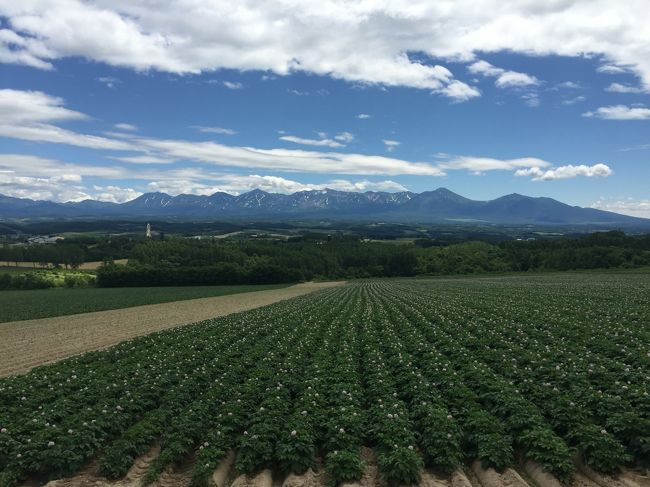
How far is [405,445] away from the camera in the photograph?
→ 838 centimetres

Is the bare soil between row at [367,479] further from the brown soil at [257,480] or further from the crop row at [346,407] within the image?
the crop row at [346,407]

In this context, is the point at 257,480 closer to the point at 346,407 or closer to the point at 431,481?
the point at 346,407

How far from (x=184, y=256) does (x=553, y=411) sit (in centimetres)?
11903

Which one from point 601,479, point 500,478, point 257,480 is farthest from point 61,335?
point 601,479

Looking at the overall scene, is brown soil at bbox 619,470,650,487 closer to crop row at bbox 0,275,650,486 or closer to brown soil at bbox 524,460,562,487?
crop row at bbox 0,275,650,486

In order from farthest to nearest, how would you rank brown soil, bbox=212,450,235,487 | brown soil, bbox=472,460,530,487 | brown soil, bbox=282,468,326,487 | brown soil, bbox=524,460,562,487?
brown soil, bbox=212,450,235,487
brown soil, bbox=282,468,326,487
brown soil, bbox=472,460,530,487
brown soil, bbox=524,460,562,487

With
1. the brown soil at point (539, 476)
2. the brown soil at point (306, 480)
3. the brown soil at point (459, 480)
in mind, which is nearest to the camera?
the brown soil at point (539, 476)

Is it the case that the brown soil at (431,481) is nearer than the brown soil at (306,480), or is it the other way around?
the brown soil at (431,481)

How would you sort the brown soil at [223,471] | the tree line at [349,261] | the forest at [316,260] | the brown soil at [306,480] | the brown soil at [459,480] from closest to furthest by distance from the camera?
the brown soil at [459,480], the brown soil at [306,480], the brown soil at [223,471], the forest at [316,260], the tree line at [349,261]

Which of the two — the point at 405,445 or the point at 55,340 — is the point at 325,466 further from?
the point at 55,340

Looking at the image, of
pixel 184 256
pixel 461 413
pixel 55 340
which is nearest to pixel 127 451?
pixel 461 413

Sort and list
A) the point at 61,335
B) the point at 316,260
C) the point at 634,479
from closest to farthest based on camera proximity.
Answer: the point at 634,479 → the point at 61,335 → the point at 316,260

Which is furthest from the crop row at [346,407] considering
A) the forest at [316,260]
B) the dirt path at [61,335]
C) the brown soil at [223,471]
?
the forest at [316,260]

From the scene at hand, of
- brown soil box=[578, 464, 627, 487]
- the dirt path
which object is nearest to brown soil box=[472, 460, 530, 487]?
brown soil box=[578, 464, 627, 487]
